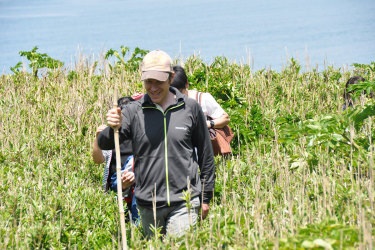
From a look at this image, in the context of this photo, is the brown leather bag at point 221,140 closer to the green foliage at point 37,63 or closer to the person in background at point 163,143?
the person in background at point 163,143

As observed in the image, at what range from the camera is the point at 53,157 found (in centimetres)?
913

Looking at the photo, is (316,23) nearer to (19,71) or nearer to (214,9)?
(214,9)

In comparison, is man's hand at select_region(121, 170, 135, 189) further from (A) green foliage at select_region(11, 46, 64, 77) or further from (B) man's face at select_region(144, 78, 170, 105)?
(A) green foliage at select_region(11, 46, 64, 77)

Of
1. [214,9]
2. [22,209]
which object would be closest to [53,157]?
[22,209]

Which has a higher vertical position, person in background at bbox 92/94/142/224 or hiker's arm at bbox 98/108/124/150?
hiker's arm at bbox 98/108/124/150

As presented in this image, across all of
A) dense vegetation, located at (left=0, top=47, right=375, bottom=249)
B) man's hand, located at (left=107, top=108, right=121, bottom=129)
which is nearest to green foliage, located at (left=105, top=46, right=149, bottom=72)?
dense vegetation, located at (left=0, top=47, right=375, bottom=249)

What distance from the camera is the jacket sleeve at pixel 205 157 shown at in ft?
20.0

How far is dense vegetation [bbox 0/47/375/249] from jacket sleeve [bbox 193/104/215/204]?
23 centimetres

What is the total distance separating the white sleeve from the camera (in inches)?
313

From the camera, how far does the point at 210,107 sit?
797 cm

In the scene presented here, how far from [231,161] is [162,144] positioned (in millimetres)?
2590

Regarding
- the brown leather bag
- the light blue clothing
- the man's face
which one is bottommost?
the light blue clothing

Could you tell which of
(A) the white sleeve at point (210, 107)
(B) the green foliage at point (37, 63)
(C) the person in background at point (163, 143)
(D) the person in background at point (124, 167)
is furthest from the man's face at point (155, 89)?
(B) the green foliage at point (37, 63)

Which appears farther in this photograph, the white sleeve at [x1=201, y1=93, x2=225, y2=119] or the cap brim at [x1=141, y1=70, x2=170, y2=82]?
the white sleeve at [x1=201, y1=93, x2=225, y2=119]
